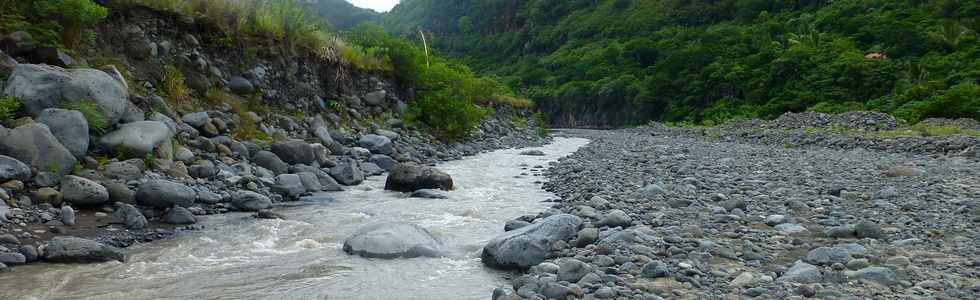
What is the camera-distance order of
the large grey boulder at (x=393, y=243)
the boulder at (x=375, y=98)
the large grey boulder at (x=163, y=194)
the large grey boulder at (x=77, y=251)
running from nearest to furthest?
the large grey boulder at (x=77, y=251)
the large grey boulder at (x=393, y=243)
the large grey boulder at (x=163, y=194)
the boulder at (x=375, y=98)

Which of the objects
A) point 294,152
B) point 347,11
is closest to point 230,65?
point 294,152

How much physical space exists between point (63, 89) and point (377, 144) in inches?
279

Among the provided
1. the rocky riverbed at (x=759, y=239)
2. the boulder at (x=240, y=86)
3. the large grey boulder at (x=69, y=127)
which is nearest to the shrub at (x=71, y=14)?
the large grey boulder at (x=69, y=127)

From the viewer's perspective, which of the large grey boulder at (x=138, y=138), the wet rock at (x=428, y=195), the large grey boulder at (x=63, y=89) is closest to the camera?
the large grey boulder at (x=63, y=89)

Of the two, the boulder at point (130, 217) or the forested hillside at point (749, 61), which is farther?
the forested hillside at point (749, 61)

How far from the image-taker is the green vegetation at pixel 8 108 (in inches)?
260

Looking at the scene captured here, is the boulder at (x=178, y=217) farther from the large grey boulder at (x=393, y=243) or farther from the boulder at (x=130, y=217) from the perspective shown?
the large grey boulder at (x=393, y=243)

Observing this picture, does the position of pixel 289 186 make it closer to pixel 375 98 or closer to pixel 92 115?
pixel 92 115

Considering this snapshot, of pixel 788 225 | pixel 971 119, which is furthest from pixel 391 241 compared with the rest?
pixel 971 119

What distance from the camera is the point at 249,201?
25.2ft

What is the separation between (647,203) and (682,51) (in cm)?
5704

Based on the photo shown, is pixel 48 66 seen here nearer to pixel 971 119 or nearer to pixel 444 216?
pixel 444 216

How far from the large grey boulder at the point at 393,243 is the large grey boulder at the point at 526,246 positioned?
0.71 m

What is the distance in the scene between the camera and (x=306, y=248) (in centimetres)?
591
